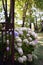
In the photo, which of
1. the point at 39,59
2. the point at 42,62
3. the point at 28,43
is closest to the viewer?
the point at 28,43

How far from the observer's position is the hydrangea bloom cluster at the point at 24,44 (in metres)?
4.58

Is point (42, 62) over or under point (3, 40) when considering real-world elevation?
under

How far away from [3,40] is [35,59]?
4.50 feet

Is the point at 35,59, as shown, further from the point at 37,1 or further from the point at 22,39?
the point at 37,1

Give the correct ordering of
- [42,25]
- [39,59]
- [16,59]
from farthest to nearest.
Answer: [42,25], [39,59], [16,59]

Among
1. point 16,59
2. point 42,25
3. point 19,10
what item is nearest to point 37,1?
point 19,10

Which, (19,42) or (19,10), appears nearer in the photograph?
(19,42)

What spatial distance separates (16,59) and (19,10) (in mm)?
4290

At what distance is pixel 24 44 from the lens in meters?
4.89

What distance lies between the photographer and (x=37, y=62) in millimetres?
5270

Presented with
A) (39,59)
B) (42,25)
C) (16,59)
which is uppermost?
A: (16,59)

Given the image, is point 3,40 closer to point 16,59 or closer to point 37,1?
point 16,59

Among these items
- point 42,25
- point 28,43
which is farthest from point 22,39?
point 42,25

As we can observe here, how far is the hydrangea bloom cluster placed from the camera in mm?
4582
